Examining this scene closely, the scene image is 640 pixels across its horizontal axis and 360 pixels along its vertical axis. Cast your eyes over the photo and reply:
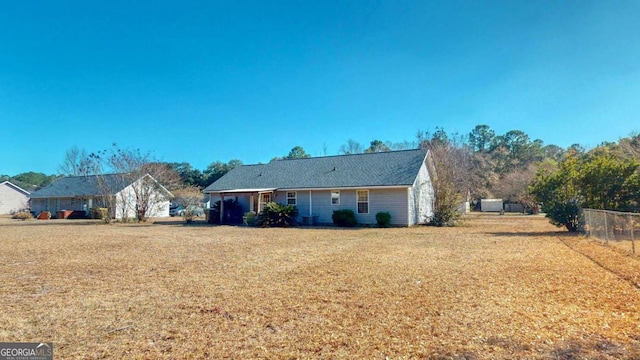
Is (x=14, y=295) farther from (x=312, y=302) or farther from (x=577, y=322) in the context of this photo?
(x=577, y=322)

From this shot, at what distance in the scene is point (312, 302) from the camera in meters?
4.99

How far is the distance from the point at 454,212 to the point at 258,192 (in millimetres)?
12368

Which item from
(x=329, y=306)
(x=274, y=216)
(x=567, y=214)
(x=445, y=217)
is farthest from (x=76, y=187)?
(x=567, y=214)

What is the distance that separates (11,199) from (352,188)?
44.9 m

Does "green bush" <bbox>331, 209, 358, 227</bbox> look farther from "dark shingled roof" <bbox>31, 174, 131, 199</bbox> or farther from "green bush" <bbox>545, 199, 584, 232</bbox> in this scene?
"dark shingled roof" <bbox>31, 174, 131, 199</bbox>

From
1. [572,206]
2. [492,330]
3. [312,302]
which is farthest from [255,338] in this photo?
[572,206]

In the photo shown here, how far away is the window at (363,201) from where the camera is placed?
20.5m

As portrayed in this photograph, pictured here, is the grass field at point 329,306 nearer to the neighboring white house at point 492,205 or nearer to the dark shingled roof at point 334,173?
the dark shingled roof at point 334,173

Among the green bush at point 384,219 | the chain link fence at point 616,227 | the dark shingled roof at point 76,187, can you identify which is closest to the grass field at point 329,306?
the chain link fence at point 616,227

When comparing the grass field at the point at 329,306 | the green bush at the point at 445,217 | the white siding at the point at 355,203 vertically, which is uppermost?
the white siding at the point at 355,203

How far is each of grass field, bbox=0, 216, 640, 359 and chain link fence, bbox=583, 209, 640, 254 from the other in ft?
2.96

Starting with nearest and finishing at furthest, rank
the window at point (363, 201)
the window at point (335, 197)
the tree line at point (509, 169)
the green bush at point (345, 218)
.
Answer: the tree line at point (509, 169), the green bush at point (345, 218), the window at point (363, 201), the window at point (335, 197)

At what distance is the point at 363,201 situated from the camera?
813 inches

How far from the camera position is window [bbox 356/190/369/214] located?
2052 cm
